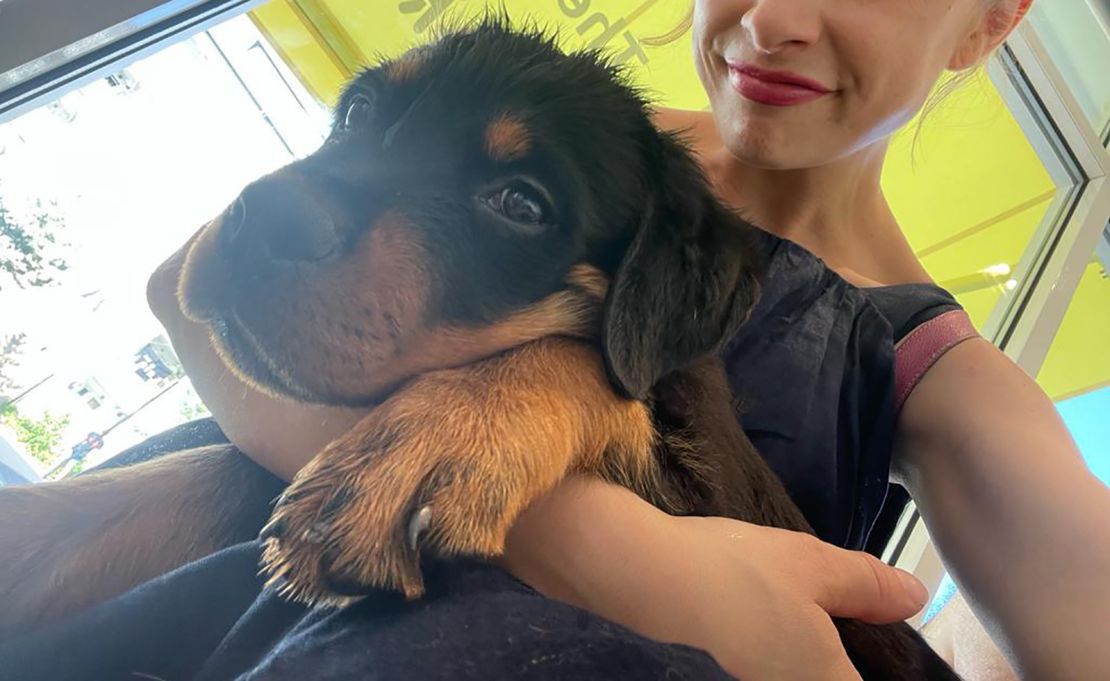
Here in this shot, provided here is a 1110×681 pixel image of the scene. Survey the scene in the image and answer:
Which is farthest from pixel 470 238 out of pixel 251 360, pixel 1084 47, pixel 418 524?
pixel 1084 47

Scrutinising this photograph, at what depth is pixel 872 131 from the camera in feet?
5.65

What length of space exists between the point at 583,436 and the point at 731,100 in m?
0.98

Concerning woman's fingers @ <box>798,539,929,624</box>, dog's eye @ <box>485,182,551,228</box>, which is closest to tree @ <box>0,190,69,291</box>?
dog's eye @ <box>485,182,551,228</box>

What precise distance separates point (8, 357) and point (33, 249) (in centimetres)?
23

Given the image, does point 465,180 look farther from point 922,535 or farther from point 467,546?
point 922,535

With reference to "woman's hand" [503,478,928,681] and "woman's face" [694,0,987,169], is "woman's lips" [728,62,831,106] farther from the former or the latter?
"woman's hand" [503,478,928,681]

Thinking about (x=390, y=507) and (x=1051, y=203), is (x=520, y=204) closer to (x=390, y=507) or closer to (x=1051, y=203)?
(x=390, y=507)

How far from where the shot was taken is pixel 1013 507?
1.34 metres

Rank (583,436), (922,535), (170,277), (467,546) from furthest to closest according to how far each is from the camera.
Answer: (922,535)
(170,277)
(583,436)
(467,546)

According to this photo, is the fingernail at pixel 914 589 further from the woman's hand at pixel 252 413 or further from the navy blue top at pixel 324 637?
the woman's hand at pixel 252 413

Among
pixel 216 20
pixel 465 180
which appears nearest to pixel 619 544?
pixel 465 180

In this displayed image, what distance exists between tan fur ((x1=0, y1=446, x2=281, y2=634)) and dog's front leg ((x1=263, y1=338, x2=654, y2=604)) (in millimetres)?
365

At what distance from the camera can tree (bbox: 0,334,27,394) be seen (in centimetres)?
157

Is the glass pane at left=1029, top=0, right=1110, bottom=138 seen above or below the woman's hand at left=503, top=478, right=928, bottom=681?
below
